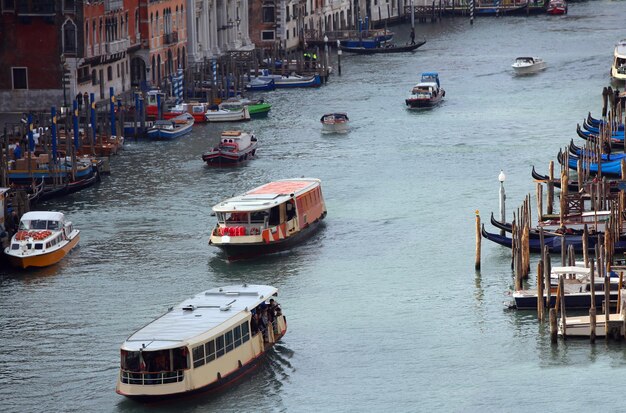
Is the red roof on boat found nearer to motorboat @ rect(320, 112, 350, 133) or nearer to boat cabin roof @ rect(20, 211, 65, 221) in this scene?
boat cabin roof @ rect(20, 211, 65, 221)

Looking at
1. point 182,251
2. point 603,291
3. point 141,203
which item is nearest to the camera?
point 603,291

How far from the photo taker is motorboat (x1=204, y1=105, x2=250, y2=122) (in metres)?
90.6

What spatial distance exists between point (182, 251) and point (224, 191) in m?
11.7

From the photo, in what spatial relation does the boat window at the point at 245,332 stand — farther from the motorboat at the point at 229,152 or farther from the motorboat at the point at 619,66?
the motorboat at the point at 619,66

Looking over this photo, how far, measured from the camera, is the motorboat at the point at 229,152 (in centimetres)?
7538

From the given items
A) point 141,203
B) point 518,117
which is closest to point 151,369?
point 141,203

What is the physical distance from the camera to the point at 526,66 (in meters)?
110

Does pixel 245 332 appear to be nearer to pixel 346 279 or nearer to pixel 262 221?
pixel 346 279

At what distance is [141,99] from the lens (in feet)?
283

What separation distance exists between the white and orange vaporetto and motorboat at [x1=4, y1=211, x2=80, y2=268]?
4770mm

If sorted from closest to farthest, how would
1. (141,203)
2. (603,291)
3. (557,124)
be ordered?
(603,291), (141,203), (557,124)

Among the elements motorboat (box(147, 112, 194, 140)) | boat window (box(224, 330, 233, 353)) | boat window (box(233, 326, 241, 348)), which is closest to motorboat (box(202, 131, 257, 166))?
motorboat (box(147, 112, 194, 140))

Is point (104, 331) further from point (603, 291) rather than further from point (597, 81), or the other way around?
point (597, 81)

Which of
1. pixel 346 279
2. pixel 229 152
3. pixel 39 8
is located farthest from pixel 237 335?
pixel 39 8
